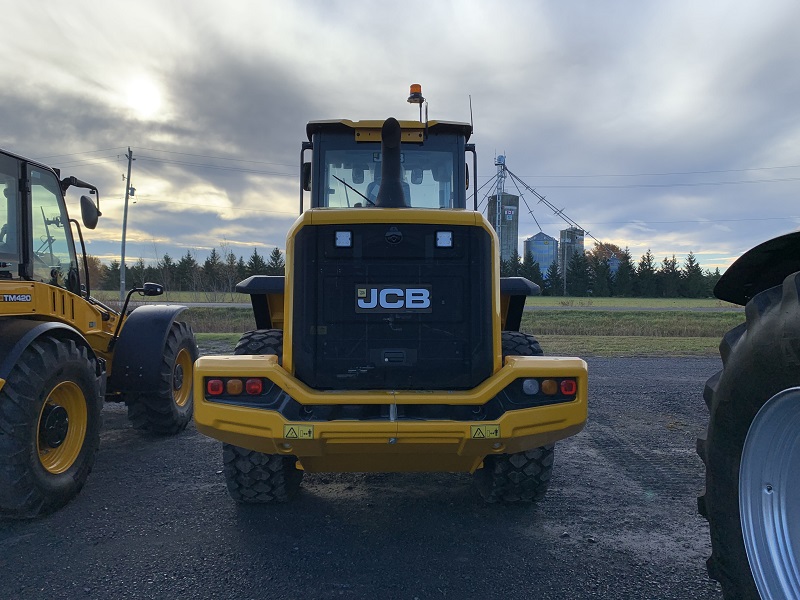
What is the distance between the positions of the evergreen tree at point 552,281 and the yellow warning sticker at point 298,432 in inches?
2402

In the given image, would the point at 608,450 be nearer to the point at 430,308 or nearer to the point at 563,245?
the point at 430,308

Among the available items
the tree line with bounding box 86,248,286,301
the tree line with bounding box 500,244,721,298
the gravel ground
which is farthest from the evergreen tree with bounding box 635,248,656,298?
the gravel ground

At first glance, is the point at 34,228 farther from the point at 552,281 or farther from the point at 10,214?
the point at 552,281

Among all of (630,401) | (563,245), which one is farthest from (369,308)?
(563,245)

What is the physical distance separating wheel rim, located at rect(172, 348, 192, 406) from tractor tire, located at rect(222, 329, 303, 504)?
2.24 m

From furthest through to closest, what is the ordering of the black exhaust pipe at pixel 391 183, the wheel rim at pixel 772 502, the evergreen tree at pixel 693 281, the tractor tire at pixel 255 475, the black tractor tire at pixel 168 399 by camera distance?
the evergreen tree at pixel 693 281 → the black tractor tire at pixel 168 399 → the black exhaust pipe at pixel 391 183 → the tractor tire at pixel 255 475 → the wheel rim at pixel 772 502

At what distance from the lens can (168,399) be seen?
5113 millimetres

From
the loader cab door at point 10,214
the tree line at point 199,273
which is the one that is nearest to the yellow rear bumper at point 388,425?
the loader cab door at point 10,214

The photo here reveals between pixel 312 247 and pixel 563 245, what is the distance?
6554 centimetres

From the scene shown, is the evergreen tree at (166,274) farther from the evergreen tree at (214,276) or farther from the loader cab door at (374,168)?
the loader cab door at (374,168)

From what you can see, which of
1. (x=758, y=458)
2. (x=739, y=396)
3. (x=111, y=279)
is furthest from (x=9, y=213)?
(x=111, y=279)

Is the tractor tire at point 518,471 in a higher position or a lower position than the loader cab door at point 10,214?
lower

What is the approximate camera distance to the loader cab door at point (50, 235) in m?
4.21

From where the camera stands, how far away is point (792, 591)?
6.14 ft
